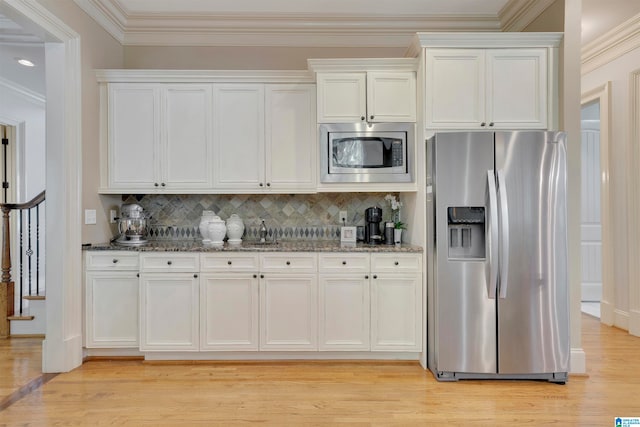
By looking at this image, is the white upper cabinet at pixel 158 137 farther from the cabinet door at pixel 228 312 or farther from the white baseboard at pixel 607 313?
the white baseboard at pixel 607 313

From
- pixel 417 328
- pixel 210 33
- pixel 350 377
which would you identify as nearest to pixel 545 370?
pixel 417 328

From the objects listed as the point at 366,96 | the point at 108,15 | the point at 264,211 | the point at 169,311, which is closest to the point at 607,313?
the point at 366,96

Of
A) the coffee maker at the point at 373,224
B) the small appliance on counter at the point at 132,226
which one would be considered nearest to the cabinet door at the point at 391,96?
the coffee maker at the point at 373,224

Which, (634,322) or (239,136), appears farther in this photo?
(634,322)

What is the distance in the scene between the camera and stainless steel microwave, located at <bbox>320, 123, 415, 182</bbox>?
10.9 feet

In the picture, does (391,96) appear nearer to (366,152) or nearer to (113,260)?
(366,152)

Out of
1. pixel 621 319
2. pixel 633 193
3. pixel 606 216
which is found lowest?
pixel 621 319

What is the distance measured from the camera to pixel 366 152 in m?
3.37

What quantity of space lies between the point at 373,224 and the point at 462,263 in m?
0.94

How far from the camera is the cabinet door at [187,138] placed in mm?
3559

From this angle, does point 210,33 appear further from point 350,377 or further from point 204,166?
point 350,377

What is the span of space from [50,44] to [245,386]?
2922mm

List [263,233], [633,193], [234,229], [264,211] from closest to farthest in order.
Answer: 1. [234,229]
2. [263,233]
3. [264,211]
4. [633,193]

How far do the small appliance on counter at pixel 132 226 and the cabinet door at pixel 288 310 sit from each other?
1217 mm
